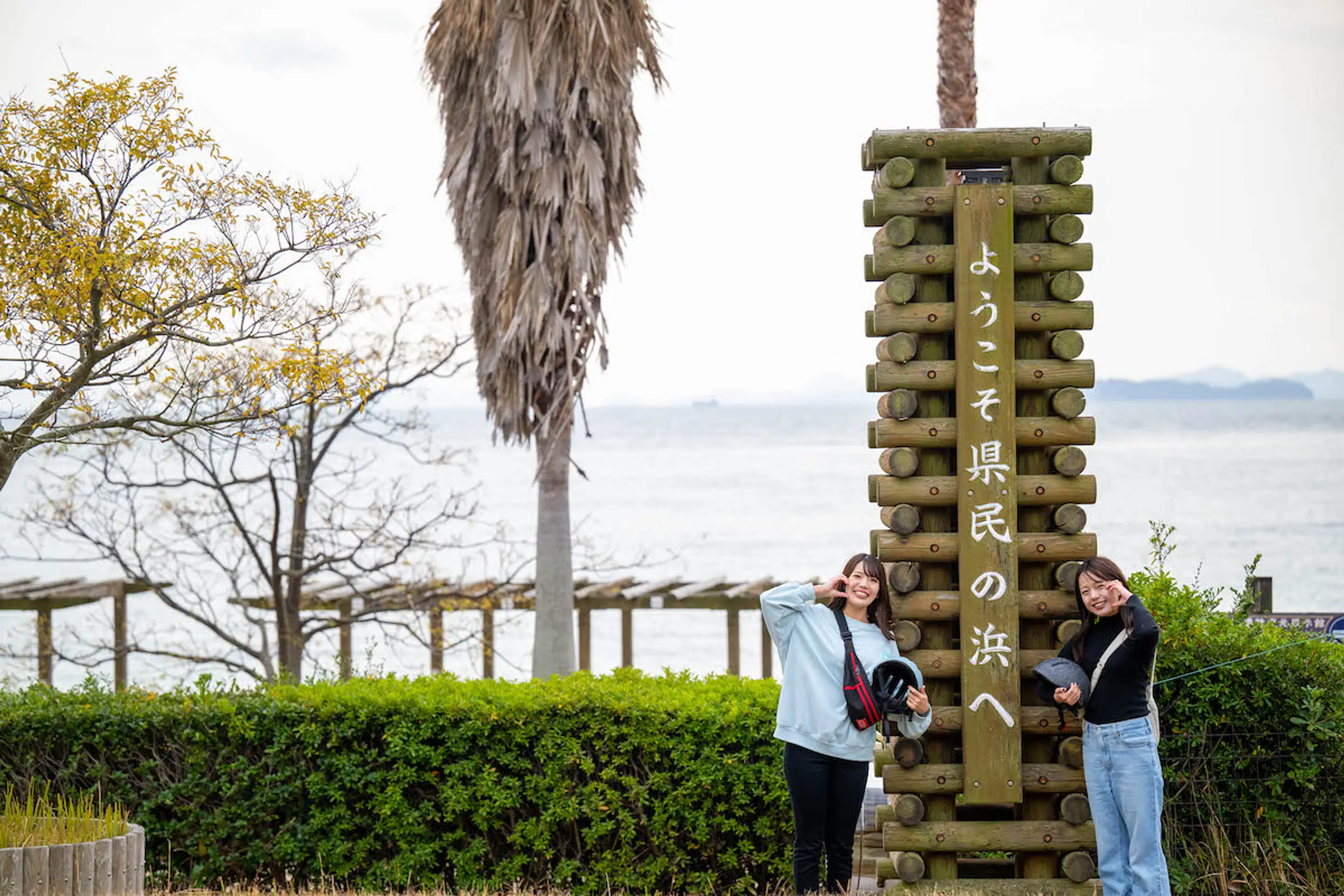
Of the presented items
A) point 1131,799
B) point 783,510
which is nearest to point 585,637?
point 1131,799

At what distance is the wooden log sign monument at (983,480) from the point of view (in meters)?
5.47

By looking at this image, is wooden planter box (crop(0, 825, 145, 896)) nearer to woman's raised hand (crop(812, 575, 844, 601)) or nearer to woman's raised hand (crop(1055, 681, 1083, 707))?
woman's raised hand (crop(812, 575, 844, 601))

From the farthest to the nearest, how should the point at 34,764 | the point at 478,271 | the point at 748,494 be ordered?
the point at 748,494 < the point at 478,271 < the point at 34,764

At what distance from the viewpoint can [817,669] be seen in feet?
17.0

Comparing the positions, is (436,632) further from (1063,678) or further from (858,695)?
(1063,678)

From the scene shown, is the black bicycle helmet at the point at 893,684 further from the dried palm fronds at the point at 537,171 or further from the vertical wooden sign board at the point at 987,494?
the dried palm fronds at the point at 537,171

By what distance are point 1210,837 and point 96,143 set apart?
700 cm

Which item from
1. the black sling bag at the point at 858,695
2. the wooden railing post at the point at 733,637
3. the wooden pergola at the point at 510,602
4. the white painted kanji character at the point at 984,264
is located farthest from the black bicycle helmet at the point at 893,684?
the wooden railing post at the point at 733,637

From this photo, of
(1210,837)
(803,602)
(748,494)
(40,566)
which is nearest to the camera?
(803,602)

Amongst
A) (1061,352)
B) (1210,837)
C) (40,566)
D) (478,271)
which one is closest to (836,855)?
(1210,837)

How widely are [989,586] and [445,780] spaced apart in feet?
10.8

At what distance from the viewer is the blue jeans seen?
4.89m

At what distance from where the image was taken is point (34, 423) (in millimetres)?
6199

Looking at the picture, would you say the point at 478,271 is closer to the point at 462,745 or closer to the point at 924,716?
the point at 462,745
